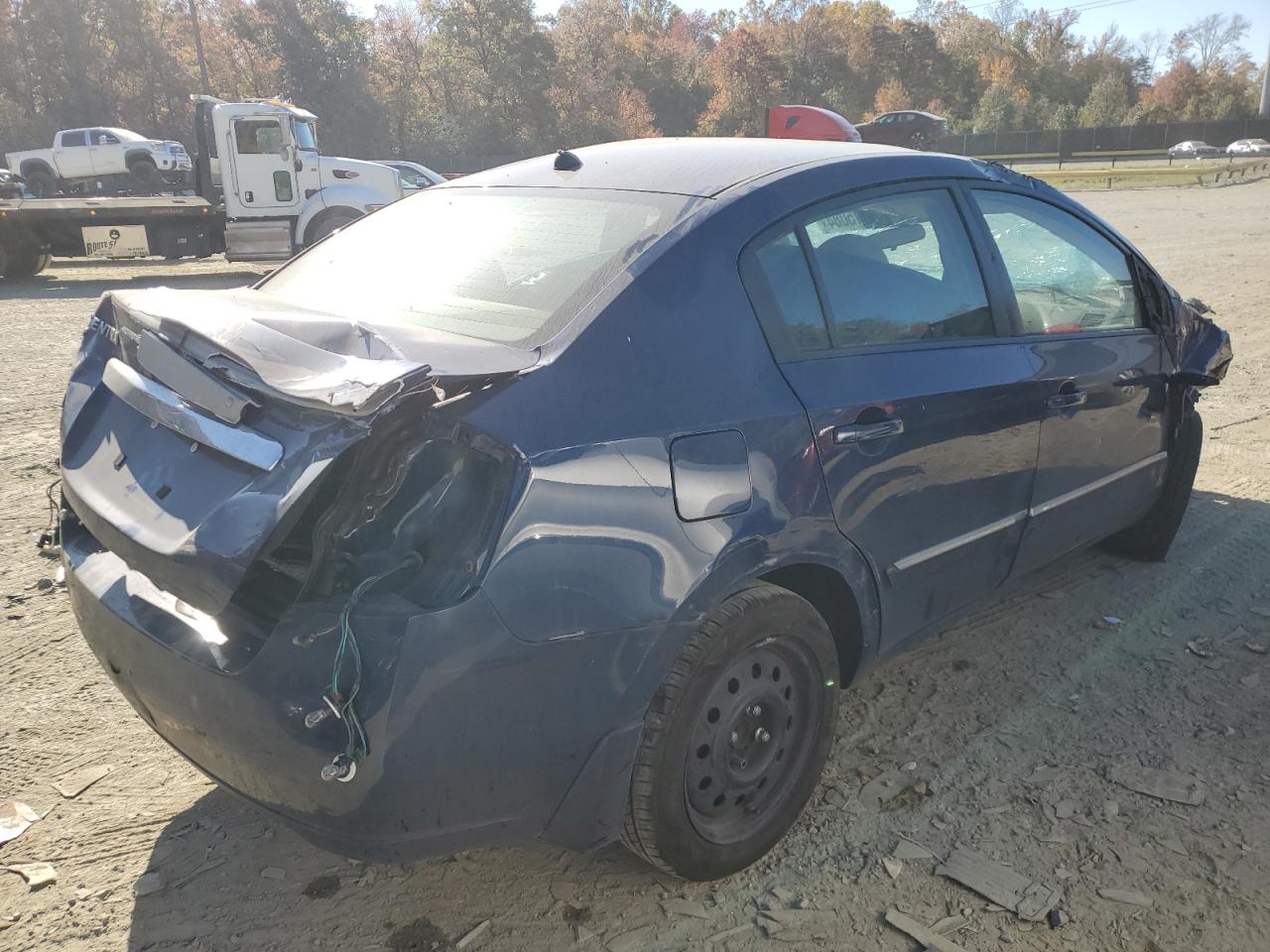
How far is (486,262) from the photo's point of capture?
272 cm

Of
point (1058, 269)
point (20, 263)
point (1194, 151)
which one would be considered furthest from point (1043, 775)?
point (1194, 151)

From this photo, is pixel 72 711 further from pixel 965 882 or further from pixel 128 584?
pixel 965 882

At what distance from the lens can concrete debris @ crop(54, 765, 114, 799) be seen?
2865 millimetres

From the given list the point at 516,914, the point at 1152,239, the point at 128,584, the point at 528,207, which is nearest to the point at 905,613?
the point at 516,914

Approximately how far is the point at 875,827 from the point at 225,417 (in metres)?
1.98

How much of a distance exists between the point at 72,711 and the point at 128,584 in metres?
1.30

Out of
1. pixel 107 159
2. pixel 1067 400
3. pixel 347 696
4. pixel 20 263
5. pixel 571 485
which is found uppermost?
pixel 107 159

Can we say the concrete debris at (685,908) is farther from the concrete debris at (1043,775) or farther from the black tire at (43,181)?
A: the black tire at (43,181)

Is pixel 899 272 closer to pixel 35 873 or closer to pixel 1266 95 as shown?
pixel 35 873

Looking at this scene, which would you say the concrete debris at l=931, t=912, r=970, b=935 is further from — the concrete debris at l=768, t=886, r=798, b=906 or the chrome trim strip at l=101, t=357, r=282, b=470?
the chrome trim strip at l=101, t=357, r=282, b=470

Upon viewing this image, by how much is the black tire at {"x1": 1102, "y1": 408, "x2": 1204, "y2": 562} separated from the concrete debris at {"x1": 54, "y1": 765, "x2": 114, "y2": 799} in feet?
13.3

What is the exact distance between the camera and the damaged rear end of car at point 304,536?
1.88m

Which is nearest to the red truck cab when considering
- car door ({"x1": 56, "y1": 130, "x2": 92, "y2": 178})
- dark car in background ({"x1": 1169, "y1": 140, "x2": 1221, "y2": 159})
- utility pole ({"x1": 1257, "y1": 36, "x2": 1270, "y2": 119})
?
car door ({"x1": 56, "y1": 130, "x2": 92, "y2": 178})

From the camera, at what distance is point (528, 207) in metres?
2.90
